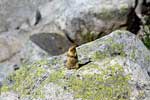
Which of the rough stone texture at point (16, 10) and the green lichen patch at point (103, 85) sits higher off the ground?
the green lichen patch at point (103, 85)

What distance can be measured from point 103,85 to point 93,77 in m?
0.10

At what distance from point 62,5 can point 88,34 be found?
1.25 meters

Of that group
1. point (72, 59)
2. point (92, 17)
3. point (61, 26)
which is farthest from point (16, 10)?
point (72, 59)

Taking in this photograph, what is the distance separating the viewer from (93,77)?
117 inches

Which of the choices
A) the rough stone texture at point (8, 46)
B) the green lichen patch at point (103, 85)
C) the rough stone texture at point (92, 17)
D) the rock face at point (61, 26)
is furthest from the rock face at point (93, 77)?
the rough stone texture at point (8, 46)

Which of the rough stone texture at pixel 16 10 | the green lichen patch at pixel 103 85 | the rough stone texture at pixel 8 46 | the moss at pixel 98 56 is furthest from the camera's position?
the rough stone texture at pixel 16 10

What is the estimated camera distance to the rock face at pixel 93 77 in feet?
9.50

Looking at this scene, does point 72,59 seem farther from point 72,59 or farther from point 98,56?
point 98,56

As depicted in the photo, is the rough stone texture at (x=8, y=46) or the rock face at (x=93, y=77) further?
the rough stone texture at (x=8, y=46)

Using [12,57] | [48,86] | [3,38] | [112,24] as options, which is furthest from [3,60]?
[48,86]

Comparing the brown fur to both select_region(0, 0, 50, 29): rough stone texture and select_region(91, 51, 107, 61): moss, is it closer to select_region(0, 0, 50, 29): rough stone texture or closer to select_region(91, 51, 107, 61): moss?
select_region(91, 51, 107, 61): moss

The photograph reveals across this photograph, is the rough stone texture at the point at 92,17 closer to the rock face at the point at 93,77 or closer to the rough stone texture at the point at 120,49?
the rough stone texture at the point at 120,49

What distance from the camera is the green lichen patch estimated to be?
9.43 ft

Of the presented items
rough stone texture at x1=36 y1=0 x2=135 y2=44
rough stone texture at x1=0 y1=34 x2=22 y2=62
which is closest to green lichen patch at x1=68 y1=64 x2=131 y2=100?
rough stone texture at x1=36 y1=0 x2=135 y2=44
